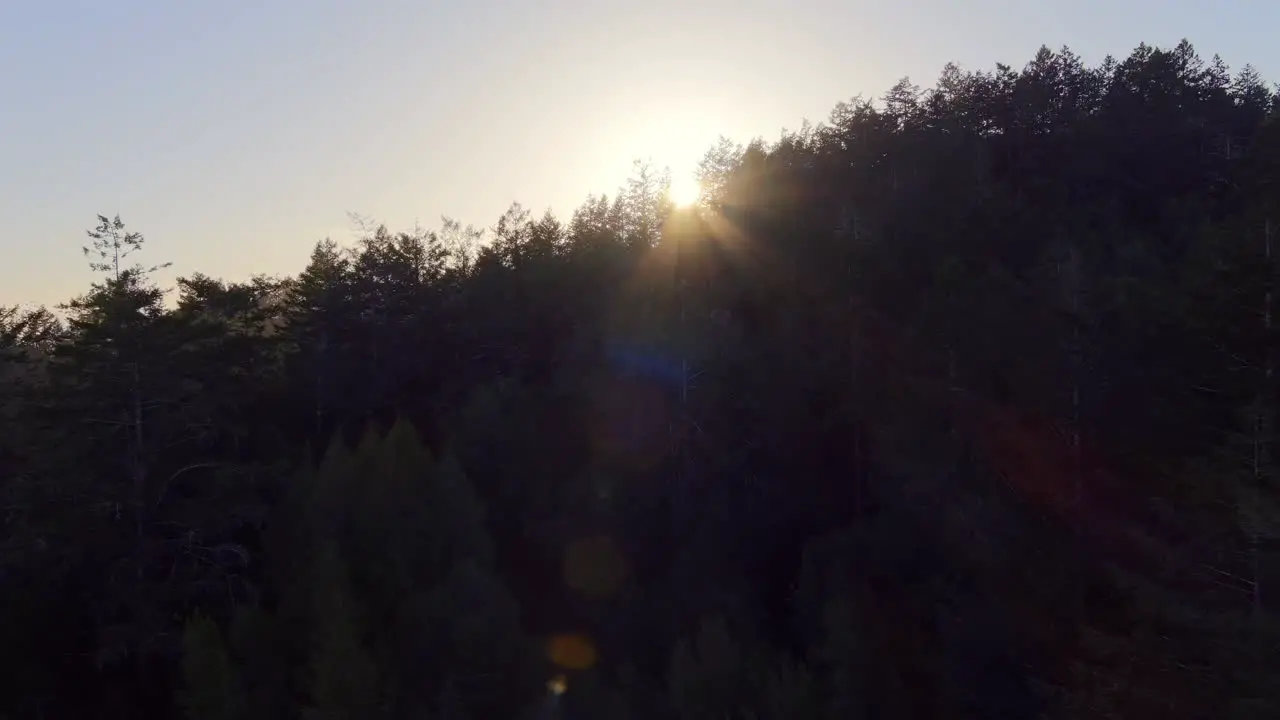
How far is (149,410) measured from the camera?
78.5ft

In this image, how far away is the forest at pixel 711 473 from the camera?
17.1 meters

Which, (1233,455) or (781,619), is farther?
(781,619)

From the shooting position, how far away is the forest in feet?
56.1

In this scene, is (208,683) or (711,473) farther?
(711,473)

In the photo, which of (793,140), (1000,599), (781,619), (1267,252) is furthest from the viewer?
(793,140)

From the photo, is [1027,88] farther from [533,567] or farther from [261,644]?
[261,644]

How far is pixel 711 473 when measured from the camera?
1175 inches

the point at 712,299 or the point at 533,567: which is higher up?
the point at 712,299

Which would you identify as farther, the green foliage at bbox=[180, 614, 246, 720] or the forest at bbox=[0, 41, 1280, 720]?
the green foliage at bbox=[180, 614, 246, 720]

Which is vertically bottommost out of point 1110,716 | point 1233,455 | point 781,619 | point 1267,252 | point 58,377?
point 781,619

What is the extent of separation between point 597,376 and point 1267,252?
20666mm

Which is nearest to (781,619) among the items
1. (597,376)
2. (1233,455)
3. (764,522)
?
(764,522)

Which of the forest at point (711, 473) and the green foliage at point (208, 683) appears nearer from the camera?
the forest at point (711, 473)

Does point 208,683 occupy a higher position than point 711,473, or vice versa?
point 711,473
